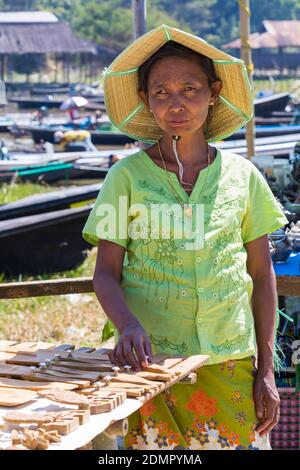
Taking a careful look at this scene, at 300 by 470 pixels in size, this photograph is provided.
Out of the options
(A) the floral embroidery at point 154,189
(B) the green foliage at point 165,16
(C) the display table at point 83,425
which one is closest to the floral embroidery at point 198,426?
(C) the display table at point 83,425

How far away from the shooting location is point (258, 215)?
2.44m

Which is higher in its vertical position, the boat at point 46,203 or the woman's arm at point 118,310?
the woman's arm at point 118,310

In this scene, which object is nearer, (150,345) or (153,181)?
(150,345)

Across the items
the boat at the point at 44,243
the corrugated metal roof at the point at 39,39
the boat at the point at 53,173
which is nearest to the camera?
the boat at the point at 44,243

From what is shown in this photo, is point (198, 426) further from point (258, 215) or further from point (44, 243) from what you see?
point (44, 243)

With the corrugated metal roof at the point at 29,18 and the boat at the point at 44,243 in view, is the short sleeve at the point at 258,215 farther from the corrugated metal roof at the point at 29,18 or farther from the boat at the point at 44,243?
the corrugated metal roof at the point at 29,18

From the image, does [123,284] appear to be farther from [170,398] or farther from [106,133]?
[106,133]

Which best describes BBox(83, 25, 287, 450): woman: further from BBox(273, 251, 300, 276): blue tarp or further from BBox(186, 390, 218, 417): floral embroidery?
BBox(273, 251, 300, 276): blue tarp

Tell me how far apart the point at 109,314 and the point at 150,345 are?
141 mm

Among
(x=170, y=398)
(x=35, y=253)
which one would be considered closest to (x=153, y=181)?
(x=170, y=398)

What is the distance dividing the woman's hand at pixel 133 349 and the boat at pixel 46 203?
5.51 m

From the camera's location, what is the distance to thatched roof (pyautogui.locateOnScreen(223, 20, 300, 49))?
46.9 metres

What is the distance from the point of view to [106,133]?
2002cm

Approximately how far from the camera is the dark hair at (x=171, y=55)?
2340 millimetres
